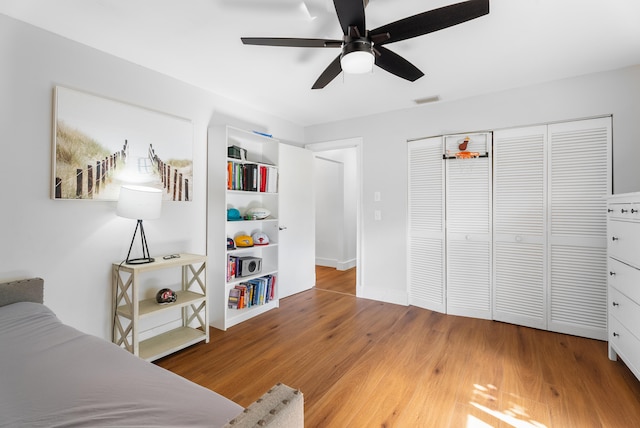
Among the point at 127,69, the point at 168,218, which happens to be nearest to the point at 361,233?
the point at 168,218

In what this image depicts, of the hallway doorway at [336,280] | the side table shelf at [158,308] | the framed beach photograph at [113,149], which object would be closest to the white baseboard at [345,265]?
the hallway doorway at [336,280]

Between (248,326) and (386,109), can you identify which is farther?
(386,109)

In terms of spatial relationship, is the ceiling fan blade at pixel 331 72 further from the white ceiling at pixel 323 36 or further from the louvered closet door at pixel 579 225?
the louvered closet door at pixel 579 225

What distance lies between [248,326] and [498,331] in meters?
2.45

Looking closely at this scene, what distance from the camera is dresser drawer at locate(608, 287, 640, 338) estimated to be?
188 centimetres

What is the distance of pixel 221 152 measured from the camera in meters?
2.93

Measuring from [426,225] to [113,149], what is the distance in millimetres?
3139

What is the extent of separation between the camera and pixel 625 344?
2029mm

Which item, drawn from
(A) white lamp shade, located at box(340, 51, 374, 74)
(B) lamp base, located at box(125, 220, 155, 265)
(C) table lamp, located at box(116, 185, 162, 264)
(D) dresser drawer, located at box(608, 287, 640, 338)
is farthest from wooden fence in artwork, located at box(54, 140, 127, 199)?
(D) dresser drawer, located at box(608, 287, 640, 338)

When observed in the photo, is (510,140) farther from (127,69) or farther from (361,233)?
(127,69)

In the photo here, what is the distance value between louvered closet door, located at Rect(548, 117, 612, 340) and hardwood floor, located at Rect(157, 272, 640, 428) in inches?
10.0

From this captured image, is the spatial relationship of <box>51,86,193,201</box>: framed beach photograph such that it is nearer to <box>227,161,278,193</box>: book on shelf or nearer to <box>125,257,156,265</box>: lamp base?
<box>227,161,278,193</box>: book on shelf

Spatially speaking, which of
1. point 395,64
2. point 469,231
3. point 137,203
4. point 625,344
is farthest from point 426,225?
point 137,203

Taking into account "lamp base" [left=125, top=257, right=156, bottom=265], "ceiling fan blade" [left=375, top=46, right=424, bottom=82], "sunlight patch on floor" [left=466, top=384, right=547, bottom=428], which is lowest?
"sunlight patch on floor" [left=466, top=384, right=547, bottom=428]
